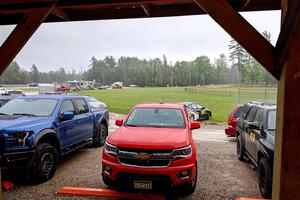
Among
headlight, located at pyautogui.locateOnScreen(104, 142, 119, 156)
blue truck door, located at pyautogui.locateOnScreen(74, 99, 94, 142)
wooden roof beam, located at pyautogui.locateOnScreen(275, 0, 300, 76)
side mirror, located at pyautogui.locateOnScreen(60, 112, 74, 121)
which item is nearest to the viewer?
wooden roof beam, located at pyautogui.locateOnScreen(275, 0, 300, 76)

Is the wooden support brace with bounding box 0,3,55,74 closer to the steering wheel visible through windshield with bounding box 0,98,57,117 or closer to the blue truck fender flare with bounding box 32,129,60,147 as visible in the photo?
the blue truck fender flare with bounding box 32,129,60,147

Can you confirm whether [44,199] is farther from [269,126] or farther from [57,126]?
[269,126]

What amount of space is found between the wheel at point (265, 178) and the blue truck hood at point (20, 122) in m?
4.54

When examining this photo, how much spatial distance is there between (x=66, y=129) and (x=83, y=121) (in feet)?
3.65

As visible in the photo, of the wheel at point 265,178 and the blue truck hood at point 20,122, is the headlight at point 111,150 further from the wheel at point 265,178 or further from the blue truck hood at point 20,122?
the wheel at point 265,178

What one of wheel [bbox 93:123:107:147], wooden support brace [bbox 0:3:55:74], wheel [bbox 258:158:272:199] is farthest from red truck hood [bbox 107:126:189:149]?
wheel [bbox 93:123:107:147]

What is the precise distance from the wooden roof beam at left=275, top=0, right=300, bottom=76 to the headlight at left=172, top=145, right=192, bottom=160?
2.84 m

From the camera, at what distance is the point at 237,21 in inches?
104

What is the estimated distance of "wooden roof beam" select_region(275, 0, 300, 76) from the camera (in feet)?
7.16

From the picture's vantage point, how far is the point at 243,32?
8.57ft

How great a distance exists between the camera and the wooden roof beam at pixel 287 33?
7.16 feet

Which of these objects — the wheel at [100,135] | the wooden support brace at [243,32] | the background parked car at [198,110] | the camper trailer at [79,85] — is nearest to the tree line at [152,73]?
the camper trailer at [79,85]

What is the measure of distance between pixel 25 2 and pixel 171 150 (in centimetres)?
318

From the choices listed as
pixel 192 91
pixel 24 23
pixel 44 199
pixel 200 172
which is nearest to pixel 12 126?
pixel 44 199
